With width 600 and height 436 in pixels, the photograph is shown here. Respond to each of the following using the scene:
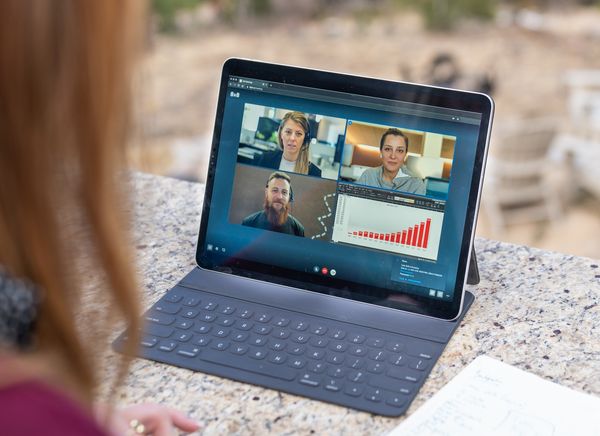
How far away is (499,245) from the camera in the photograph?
Answer: 3.83 ft

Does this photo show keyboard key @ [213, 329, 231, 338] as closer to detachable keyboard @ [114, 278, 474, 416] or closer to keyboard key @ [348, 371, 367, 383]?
detachable keyboard @ [114, 278, 474, 416]

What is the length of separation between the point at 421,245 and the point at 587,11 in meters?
6.20

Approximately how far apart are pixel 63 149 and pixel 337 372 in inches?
17.9

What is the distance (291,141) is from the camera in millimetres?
1008

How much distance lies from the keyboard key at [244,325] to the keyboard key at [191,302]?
7cm

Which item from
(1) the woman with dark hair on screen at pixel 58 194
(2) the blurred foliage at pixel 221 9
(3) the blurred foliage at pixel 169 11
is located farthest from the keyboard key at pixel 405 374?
(3) the blurred foliage at pixel 169 11

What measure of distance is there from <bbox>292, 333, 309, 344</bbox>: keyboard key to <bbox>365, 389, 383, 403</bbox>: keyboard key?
0.12 meters

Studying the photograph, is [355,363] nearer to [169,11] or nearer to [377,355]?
[377,355]

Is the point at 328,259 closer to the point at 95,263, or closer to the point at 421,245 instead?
the point at 421,245

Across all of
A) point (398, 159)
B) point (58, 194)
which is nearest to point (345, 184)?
point (398, 159)

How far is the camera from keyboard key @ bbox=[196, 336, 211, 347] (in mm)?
905

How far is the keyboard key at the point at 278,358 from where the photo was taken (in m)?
0.87

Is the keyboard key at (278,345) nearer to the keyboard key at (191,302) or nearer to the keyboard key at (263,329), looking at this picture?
the keyboard key at (263,329)

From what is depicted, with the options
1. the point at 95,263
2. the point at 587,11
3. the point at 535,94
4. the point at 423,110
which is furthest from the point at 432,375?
the point at 587,11
